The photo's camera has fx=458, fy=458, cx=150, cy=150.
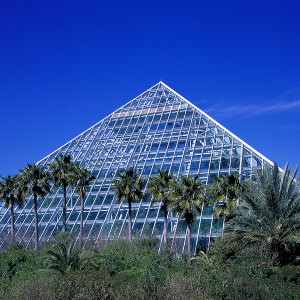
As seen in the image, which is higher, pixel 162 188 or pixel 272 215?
pixel 162 188

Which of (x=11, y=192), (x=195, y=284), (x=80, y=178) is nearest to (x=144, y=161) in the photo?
(x=80, y=178)

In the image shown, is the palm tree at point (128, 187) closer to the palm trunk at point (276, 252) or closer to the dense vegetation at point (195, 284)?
the dense vegetation at point (195, 284)

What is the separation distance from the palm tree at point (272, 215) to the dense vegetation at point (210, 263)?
4 cm

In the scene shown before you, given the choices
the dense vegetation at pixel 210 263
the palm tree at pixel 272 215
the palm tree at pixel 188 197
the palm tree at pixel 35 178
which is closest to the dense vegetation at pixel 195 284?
the dense vegetation at pixel 210 263

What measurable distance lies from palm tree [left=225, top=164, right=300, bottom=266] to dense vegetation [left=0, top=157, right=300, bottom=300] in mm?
41

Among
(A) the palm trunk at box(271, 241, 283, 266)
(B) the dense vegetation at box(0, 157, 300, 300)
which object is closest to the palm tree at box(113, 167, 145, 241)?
(B) the dense vegetation at box(0, 157, 300, 300)

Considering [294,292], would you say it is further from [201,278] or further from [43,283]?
[43,283]

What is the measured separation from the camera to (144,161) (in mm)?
46469

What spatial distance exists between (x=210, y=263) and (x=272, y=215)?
531 cm

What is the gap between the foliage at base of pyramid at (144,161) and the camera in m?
38.5

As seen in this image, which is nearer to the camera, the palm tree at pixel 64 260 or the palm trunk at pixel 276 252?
the palm trunk at pixel 276 252

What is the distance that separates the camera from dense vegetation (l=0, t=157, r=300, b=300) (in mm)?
15328

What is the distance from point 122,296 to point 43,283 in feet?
9.15

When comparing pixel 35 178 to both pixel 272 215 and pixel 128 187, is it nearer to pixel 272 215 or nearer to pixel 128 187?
pixel 128 187
